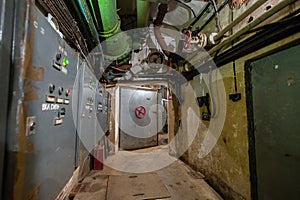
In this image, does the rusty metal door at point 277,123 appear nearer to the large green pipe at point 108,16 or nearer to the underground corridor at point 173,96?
the underground corridor at point 173,96

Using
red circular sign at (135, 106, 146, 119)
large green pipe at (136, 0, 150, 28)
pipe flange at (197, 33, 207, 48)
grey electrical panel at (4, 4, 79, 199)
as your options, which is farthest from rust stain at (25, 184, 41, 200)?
red circular sign at (135, 106, 146, 119)

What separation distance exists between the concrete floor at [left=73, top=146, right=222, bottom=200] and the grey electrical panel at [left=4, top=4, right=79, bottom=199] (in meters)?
1.07

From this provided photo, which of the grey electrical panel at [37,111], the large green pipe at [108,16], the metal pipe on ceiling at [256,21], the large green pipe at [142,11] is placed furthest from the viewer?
the large green pipe at [142,11]

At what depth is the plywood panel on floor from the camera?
199cm

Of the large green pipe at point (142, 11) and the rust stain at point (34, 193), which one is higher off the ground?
the large green pipe at point (142, 11)

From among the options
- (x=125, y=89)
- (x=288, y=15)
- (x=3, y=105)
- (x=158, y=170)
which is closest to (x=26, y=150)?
(x=3, y=105)

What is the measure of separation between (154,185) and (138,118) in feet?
7.35

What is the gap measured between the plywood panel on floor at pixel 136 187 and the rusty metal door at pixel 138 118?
5.61 feet

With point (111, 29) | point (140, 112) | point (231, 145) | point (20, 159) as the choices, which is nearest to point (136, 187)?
point (231, 145)

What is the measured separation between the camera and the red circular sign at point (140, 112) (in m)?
4.37

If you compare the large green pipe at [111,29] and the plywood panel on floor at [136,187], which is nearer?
the large green pipe at [111,29]

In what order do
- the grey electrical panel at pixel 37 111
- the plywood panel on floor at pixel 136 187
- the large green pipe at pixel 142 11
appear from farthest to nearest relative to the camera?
the plywood panel on floor at pixel 136 187 < the large green pipe at pixel 142 11 < the grey electrical panel at pixel 37 111

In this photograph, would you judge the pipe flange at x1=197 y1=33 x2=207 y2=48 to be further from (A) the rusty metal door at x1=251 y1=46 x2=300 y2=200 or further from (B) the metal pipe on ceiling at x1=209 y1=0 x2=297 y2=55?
(A) the rusty metal door at x1=251 y1=46 x2=300 y2=200

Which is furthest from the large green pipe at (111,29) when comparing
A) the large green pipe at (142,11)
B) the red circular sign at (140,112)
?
the red circular sign at (140,112)
